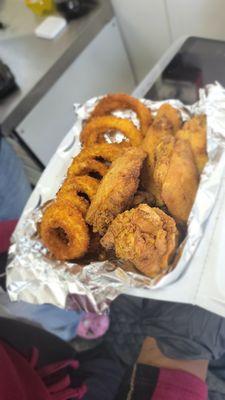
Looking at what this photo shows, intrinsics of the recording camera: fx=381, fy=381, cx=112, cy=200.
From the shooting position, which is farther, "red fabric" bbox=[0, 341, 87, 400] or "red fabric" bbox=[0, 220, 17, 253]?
"red fabric" bbox=[0, 220, 17, 253]

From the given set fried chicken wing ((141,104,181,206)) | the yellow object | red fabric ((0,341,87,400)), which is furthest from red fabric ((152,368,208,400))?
the yellow object

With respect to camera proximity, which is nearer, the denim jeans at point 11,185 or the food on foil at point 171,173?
the food on foil at point 171,173

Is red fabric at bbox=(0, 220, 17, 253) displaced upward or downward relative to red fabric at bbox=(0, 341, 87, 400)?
upward

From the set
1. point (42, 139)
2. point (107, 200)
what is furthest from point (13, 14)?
point (107, 200)

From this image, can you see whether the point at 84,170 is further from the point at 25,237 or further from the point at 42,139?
the point at 42,139

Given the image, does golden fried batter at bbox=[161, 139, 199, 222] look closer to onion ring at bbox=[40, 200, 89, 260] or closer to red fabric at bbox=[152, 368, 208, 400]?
onion ring at bbox=[40, 200, 89, 260]

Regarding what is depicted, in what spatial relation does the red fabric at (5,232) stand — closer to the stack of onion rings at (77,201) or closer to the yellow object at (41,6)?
the stack of onion rings at (77,201)

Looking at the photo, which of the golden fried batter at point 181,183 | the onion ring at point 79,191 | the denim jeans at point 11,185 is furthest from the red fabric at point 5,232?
the golden fried batter at point 181,183
